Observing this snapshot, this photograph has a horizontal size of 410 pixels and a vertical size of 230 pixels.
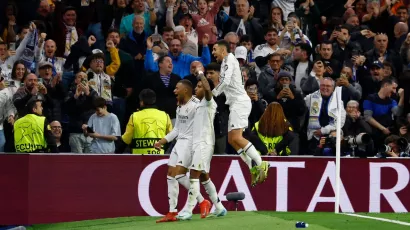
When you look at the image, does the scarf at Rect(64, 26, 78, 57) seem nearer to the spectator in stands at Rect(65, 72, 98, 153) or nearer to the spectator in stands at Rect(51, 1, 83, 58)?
the spectator in stands at Rect(51, 1, 83, 58)

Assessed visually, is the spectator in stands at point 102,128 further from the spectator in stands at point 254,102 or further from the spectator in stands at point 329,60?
the spectator in stands at point 329,60

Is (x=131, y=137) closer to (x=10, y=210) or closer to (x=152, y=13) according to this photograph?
(x=10, y=210)

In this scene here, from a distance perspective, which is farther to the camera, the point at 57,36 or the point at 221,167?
the point at 57,36

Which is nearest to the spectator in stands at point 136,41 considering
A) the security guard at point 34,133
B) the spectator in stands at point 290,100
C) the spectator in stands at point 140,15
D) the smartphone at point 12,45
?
the spectator in stands at point 140,15

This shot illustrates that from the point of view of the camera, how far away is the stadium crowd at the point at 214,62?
2227 cm

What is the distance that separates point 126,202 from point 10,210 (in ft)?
6.38

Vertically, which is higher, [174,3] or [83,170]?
[174,3]

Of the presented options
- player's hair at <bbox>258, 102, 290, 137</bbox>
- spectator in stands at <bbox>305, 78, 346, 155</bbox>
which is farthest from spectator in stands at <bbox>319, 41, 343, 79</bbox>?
player's hair at <bbox>258, 102, 290, 137</bbox>

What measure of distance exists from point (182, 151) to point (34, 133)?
13.3 feet

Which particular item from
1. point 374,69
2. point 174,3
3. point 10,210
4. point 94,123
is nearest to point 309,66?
point 374,69

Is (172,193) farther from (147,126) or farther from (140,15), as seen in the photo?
(140,15)

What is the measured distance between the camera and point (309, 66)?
977 inches

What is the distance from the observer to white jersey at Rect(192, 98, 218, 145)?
17800 mm

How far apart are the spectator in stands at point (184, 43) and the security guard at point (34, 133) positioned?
14.4 feet
